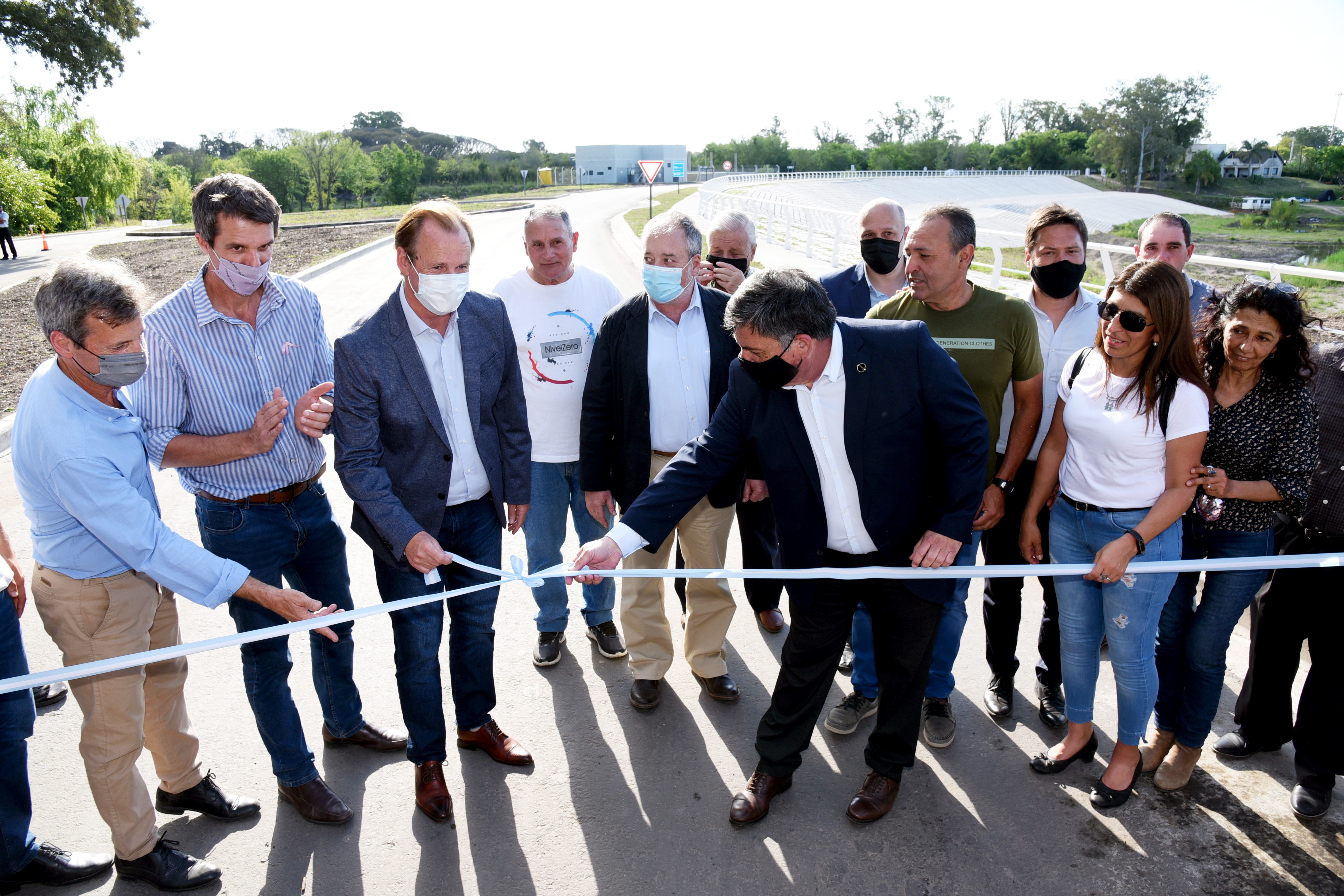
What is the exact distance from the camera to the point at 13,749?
2697 mm

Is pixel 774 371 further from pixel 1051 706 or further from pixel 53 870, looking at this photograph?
pixel 53 870

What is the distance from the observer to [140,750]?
9.23 feet

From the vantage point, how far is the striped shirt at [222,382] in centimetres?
294

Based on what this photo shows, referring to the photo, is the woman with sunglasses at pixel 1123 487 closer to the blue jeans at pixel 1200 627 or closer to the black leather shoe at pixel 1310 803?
the blue jeans at pixel 1200 627

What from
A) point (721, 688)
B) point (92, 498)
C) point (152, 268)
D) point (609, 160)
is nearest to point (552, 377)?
point (721, 688)

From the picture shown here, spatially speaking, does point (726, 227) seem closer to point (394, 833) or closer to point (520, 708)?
point (520, 708)

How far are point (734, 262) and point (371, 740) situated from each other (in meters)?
3.20

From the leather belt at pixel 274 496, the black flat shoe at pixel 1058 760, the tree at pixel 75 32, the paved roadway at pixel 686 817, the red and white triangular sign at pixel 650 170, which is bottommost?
the paved roadway at pixel 686 817

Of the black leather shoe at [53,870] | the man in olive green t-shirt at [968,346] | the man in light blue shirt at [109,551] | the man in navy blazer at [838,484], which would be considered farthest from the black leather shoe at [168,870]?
the man in olive green t-shirt at [968,346]

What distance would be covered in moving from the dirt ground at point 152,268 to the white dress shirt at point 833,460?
3295mm

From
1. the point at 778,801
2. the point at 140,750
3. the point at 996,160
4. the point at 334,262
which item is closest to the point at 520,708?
the point at 778,801

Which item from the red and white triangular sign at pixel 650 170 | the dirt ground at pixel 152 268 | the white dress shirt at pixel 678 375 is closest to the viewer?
Result: the white dress shirt at pixel 678 375

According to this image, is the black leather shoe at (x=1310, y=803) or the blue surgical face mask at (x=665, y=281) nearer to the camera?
the black leather shoe at (x=1310, y=803)

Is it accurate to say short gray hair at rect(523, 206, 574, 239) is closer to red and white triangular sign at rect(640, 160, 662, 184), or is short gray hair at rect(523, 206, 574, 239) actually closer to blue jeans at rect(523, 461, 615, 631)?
blue jeans at rect(523, 461, 615, 631)
